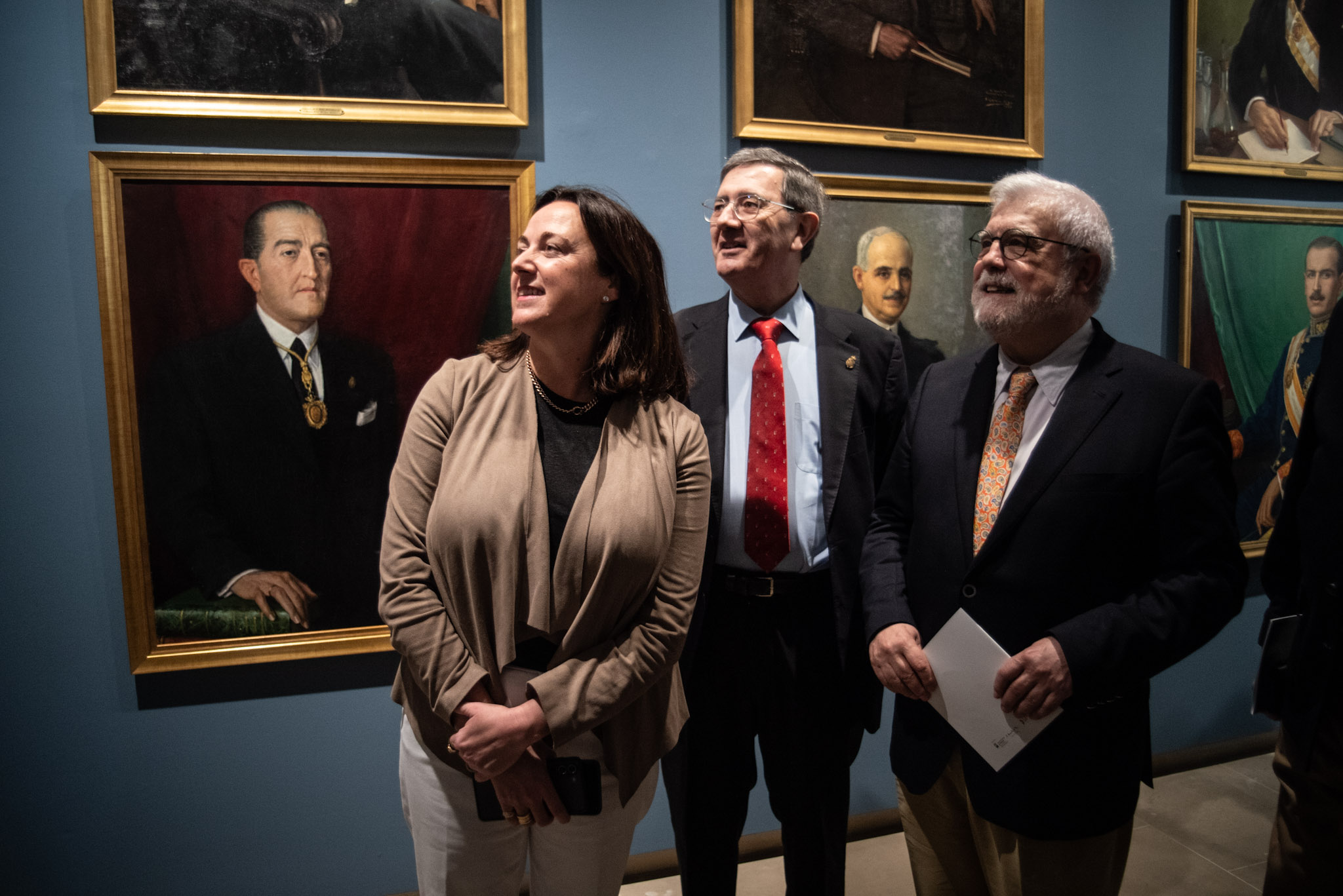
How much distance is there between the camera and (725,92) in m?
2.81

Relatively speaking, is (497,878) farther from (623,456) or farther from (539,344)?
(539,344)

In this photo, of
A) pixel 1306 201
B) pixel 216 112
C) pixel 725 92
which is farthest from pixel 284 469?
pixel 1306 201

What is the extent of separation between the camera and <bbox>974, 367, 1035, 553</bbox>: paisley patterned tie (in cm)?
178

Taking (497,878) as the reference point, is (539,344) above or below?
above

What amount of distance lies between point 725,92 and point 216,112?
1.61 metres

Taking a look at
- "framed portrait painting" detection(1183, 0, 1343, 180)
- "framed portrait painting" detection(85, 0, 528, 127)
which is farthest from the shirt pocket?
"framed portrait painting" detection(1183, 0, 1343, 180)

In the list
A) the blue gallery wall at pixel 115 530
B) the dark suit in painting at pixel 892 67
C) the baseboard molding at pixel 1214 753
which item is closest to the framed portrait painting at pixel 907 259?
the blue gallery wall at pixel 115 530

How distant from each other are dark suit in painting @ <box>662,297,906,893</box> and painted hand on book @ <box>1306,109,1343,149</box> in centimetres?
271

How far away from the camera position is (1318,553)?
5.87 ft

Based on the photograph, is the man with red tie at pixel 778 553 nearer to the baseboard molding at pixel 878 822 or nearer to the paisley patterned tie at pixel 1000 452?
the paisley patterned tie at pixel 1000 452

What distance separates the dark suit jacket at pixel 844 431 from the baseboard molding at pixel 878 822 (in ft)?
2.96

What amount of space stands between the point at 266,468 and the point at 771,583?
5.31 feet

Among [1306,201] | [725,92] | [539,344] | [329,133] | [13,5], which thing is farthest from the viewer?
[1306,201]

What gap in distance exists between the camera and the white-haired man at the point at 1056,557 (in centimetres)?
161
